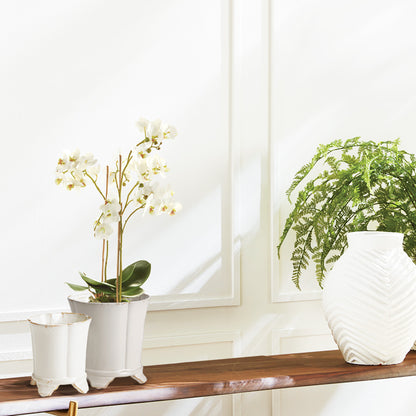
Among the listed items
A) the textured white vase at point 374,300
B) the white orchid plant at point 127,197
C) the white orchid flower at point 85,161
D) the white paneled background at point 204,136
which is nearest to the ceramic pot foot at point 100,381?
the white orchid plant at point 127,197

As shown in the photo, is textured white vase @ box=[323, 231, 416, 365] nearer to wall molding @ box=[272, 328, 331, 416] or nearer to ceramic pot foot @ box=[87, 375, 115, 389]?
wall molding @ box=[272, 328, 331, 416]

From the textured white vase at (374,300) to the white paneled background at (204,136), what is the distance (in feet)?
Result: 1.14

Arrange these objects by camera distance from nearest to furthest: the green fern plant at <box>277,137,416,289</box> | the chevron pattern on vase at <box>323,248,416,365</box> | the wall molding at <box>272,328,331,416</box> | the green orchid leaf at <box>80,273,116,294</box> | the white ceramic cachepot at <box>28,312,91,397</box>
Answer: the white ceramic cachepot at <box>28,312,91,397</box> → the green orchid leaf at <box>80,273,116,294</box> → the chevron pattern on vase at <box>323,248,416,365</box> → the green fern plant at <box>277,137,416,289</box> → the wall molding at <box>272,328,331,416</box>

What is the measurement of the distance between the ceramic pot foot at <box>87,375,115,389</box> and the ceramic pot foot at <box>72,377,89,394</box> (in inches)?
1.5

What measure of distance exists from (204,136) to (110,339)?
0.71 meters

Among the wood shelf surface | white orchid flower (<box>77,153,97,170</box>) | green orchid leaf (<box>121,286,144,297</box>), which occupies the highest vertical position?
white orchid flower (<box>77,153,97,170</box>)

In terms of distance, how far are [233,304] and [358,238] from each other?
0.46m

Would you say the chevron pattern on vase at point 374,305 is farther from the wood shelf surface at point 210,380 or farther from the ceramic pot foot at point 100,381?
the ceramic pot foot at point 100,381

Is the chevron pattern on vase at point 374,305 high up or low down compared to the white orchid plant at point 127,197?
down

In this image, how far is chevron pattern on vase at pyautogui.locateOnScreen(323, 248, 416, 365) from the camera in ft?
5.32

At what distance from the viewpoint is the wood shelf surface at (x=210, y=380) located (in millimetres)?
1376

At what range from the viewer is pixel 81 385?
140 centimetres

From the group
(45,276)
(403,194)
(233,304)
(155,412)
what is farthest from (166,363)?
(403,194)

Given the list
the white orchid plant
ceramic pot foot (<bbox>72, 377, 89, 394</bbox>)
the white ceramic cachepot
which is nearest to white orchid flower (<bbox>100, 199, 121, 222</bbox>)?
the white orchid plant
